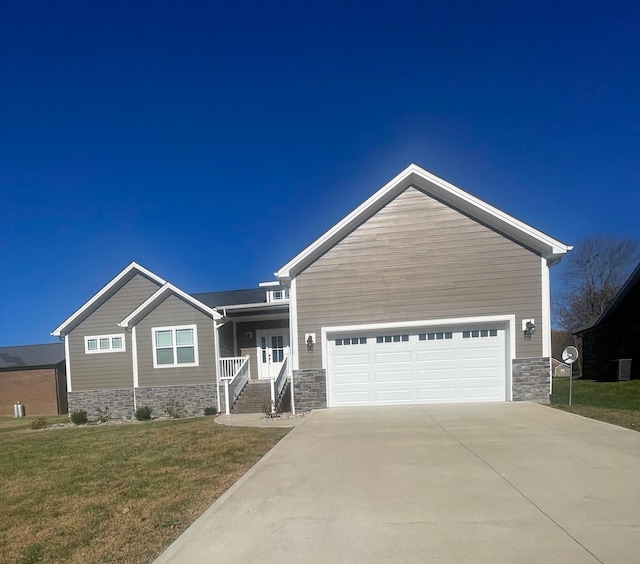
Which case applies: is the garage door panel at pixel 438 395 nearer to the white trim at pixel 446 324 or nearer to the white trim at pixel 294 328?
the white trim at pixel 446 324

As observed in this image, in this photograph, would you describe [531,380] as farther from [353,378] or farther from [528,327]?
[353,378]

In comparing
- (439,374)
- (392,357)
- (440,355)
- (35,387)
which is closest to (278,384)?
(392,357)

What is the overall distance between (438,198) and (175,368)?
36.6ft

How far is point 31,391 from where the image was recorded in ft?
75.9

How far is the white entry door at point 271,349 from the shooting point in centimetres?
1648

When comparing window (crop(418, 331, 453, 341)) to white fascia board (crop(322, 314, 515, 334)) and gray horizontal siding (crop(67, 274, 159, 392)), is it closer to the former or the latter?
white fascia board (crop(322, 314, 515, 334))

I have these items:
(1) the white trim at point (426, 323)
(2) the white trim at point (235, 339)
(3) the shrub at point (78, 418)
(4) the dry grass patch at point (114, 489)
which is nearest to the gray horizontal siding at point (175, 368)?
(2) the white trim at point (235, 339)

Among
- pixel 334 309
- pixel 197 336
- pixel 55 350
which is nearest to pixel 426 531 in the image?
pixel 334 309

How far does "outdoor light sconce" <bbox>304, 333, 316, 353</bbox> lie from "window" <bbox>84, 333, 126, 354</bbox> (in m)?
9.24

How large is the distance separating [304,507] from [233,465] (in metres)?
2.31

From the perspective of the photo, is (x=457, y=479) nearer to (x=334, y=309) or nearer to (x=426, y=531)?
(x=426, y=531)

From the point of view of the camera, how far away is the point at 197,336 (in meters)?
14.9

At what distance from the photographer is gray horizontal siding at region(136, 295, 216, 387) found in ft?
48.3

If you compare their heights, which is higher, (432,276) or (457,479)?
(432,276)
